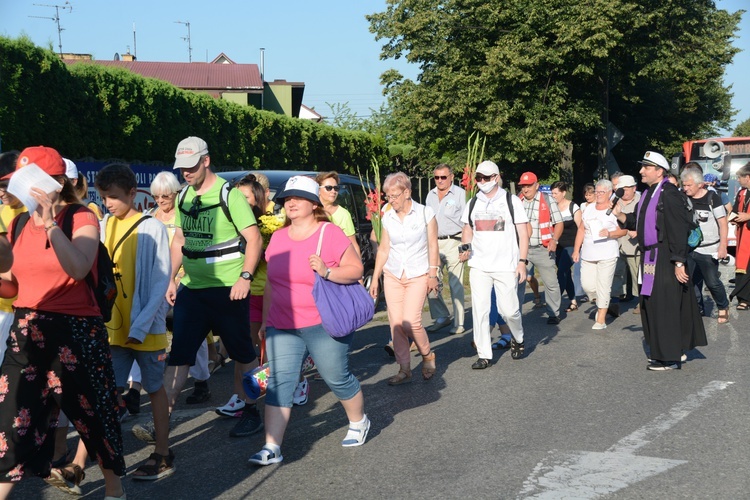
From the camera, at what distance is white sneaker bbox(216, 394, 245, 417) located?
6875 millimetres

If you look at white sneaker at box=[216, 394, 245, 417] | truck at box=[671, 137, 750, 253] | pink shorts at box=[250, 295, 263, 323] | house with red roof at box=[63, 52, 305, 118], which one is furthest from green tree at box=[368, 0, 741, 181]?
white sneaker at box=[216, 394, 245, 417]

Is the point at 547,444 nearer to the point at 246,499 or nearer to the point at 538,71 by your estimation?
the point at 246,499

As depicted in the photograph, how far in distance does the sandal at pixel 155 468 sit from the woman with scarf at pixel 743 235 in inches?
367

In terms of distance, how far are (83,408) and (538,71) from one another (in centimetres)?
3380

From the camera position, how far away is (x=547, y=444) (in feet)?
19.5

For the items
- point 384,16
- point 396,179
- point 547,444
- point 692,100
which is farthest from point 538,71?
point 547,444

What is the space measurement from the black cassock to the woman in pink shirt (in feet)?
12.6

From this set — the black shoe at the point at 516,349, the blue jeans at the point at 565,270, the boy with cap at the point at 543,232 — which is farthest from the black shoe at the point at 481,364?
the blue jeans at the point at 565,270

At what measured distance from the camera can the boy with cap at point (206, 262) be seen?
6211mm

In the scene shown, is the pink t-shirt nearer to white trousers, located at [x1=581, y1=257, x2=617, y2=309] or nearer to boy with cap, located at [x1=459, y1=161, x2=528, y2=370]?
boy with cap, located at [x1=459, y1=161, x2=528, y2=370]

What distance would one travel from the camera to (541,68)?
36406 mm

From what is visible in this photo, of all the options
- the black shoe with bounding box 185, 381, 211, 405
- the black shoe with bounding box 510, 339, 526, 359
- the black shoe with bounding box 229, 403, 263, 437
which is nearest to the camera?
the black shoe with bounding box 229, 403, 263, 437

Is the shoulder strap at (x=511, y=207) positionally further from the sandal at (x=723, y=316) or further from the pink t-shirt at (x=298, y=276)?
the sandal at (x=723, y=316)

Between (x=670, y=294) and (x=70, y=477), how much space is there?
5.64 meters
